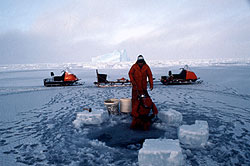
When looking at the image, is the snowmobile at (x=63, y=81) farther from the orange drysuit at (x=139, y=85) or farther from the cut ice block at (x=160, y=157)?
the cut ice block at (x=160, y=157)

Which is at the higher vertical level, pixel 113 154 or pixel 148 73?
pixel 148 73

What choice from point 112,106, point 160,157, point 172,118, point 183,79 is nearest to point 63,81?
point 112,106

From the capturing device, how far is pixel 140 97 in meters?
4.12

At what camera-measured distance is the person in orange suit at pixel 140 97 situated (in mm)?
4027

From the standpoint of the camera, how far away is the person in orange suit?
4027 mm

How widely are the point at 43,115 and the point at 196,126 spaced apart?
182 inches

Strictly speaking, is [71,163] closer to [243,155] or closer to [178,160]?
[178,160]

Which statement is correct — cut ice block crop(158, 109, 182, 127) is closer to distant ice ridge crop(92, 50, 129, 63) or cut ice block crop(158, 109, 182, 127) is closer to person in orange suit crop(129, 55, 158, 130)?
person in orange suit crop(129, 55, 158, 130)

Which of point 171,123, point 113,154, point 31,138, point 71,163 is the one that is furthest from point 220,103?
point 31,138

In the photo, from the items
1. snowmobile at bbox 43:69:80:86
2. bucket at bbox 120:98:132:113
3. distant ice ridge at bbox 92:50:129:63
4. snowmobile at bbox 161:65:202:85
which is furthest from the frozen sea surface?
distant ice ridge at bbox 92:50:129:63

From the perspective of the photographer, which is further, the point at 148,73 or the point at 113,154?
the point at 148,73

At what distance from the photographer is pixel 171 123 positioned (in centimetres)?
434

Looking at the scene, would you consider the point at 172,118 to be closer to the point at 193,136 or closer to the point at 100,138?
the point at 193,136

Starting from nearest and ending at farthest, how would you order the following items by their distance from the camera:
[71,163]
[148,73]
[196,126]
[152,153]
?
[152,153] < [71,163] < [196,126] < [148,73]
